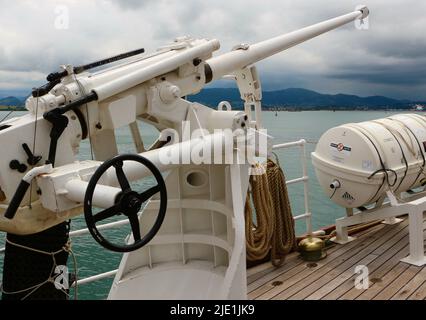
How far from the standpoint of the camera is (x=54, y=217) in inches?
97.5

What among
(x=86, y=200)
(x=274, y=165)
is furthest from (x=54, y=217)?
(x=274, y=165)

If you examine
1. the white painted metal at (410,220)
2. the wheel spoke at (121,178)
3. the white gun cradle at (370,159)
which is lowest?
the white painted metal at (410,220)

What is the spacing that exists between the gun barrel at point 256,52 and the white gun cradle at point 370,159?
144cm

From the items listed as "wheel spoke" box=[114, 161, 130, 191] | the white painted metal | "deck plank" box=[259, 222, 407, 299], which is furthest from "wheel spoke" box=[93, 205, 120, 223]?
the white painted metal

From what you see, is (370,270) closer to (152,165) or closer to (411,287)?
(411,287)

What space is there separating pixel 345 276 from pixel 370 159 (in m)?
1.37

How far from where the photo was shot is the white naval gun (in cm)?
215

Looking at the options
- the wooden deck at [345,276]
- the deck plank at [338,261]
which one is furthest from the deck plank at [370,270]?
the deck plank at [338,261]

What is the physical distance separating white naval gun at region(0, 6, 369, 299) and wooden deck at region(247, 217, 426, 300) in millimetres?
781

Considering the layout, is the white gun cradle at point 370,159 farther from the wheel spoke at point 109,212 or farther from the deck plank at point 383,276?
the wheel spoke at point 109,212

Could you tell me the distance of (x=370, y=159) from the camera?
15.2ft

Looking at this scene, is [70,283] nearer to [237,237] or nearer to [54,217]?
[54,217]

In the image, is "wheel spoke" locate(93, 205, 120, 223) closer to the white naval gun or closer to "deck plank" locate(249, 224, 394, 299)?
the white naval gun

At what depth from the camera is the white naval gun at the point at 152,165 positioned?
2.15m
